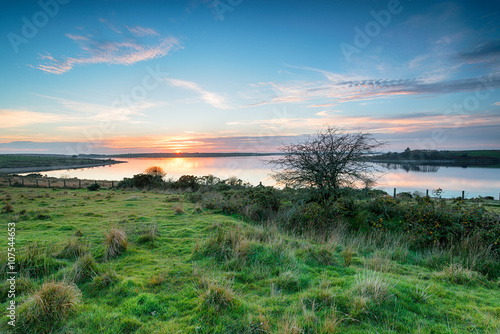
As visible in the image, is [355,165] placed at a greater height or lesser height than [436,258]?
greater

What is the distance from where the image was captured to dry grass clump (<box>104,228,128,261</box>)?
6203mm

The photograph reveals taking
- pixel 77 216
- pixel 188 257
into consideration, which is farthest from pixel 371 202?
pixel 77 216

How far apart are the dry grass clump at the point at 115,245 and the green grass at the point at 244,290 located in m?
0.09

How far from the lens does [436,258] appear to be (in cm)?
701

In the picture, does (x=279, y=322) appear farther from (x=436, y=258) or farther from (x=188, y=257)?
(x=436, y=258)

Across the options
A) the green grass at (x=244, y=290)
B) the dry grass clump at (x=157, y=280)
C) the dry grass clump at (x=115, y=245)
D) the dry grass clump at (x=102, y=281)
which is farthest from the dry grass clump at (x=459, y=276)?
the dry grass clump at (x=115, y=245)

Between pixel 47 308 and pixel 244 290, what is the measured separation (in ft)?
10.4

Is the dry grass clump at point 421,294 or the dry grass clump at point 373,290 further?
the dry grass clump at point 421,294

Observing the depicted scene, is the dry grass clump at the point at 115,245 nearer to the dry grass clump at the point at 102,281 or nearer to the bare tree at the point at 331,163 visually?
the dry grass clump at the point at 102,281

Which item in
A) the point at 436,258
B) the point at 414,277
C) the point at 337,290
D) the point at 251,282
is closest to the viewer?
the point at 337,290

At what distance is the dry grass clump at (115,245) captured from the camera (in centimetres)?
620

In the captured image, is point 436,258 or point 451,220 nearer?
point 436,258

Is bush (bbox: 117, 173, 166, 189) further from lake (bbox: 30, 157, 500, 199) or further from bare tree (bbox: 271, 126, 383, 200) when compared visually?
bare tree (bbox: 271, 126, 383, 200)

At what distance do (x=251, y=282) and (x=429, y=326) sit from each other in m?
3.00
